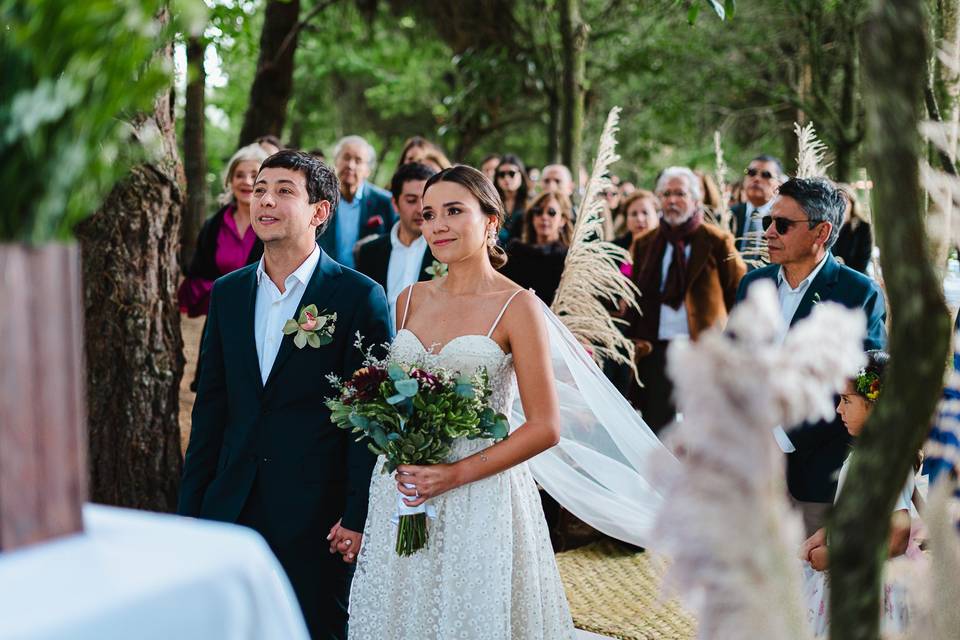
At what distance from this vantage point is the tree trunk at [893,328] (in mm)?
986

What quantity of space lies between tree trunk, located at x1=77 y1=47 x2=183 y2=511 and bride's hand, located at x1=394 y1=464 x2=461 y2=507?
7.88 feet

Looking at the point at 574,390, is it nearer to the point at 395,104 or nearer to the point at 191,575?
the point at 191,575

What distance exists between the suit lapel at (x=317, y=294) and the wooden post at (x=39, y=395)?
214 centimetres

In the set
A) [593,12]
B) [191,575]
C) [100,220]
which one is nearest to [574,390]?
[100,220]

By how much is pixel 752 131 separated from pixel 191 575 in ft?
67.4

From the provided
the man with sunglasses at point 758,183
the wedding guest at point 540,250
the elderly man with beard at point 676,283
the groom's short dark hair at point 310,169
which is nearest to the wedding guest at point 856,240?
the man with sunglasses at point 758,183

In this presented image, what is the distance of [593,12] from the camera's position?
18953mm

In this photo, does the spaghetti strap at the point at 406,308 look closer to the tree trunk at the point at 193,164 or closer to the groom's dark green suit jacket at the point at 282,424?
the groom's dark green suit jacket at the point at 282,424

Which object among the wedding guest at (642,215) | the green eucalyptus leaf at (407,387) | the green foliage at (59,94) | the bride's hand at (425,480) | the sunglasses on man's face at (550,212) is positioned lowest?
the bride's hand at (425,480)

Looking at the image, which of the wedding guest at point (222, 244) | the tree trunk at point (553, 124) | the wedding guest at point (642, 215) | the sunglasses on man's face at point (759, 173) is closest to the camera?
the wedding guest at point (222, 244)

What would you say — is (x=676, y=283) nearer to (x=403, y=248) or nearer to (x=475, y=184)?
(x=403, y=248)

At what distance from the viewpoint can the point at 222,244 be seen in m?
6.38

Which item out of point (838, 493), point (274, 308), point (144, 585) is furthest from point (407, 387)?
point (144, 585)

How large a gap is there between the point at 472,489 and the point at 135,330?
95.9 inches
